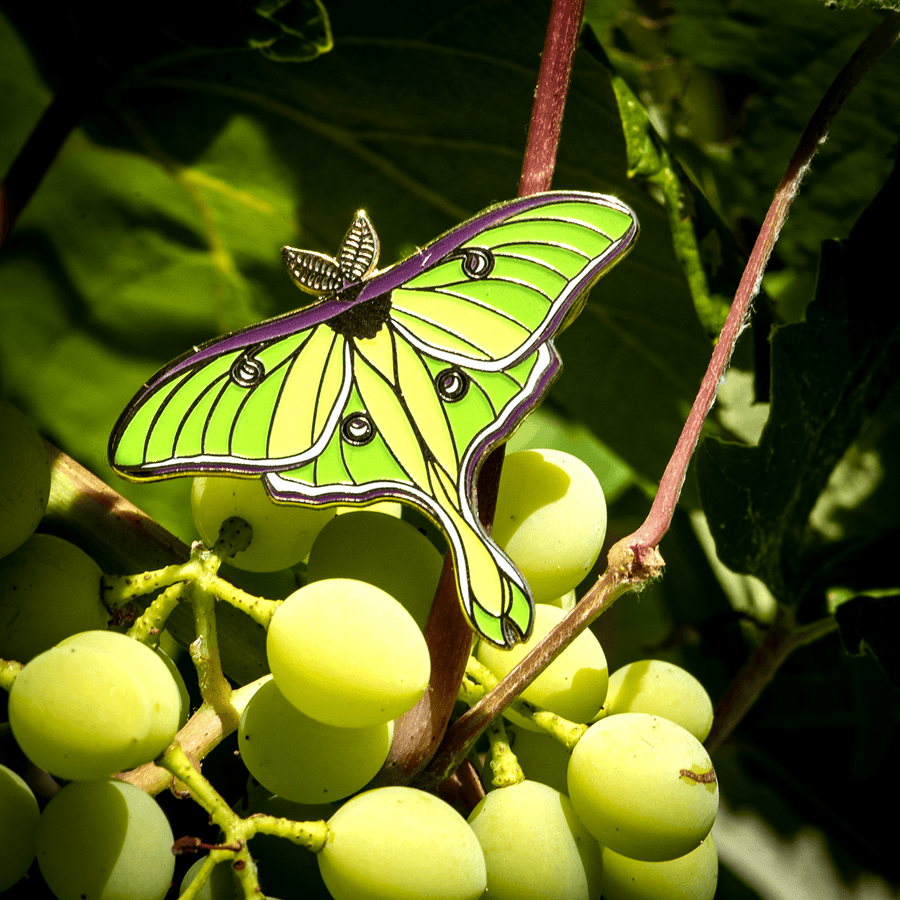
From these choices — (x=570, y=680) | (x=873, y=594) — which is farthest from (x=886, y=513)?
(x=570, y=680)

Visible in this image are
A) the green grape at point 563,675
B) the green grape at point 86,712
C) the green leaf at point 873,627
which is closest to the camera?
the green grape at point 86,712

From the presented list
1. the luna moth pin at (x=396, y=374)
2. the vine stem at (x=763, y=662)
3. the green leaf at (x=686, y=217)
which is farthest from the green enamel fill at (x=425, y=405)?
the vine stem at (x=763, y=662)

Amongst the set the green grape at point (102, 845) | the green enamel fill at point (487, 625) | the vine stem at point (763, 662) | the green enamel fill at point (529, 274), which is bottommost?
the vine stem at point (763, 662)

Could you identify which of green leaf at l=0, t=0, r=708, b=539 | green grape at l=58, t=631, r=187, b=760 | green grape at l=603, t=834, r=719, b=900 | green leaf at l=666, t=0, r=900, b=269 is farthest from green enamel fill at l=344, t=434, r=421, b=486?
green leaf at l=666, t=0, r=900, b=269

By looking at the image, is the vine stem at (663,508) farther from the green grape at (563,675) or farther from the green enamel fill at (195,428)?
the green enamel fill at (195,428)

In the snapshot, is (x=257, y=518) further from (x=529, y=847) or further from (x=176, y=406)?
(x=529, y=847)

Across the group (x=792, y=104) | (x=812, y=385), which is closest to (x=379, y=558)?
(x=812, y=385)

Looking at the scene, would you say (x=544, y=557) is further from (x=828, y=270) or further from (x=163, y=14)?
(x=163, y=14)

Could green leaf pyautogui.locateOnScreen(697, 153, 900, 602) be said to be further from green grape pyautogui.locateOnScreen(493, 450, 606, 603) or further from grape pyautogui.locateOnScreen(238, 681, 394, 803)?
grape pyautogui.locateOnScreen(238, 681, 394, 803)
